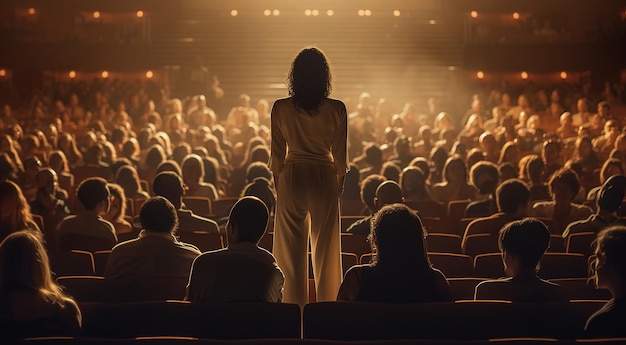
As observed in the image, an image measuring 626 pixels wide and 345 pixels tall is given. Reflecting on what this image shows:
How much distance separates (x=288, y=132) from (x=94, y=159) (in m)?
7.09

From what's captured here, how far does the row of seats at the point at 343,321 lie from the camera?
14.7ft

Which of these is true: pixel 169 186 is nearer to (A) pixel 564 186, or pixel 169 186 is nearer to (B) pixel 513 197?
(B) pixel 513 197

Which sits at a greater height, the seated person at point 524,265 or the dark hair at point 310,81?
the dark hair at point 310,81

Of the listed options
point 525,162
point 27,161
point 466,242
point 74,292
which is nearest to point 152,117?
point 27,161

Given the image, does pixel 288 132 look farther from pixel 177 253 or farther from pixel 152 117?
pixel 152 117

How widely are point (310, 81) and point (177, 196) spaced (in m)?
2.06

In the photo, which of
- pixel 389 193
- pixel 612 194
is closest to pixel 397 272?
pixel 389 193

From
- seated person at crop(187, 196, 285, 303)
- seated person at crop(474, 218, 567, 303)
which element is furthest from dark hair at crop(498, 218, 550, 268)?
seated person at crop(187, 196, 285, 303)

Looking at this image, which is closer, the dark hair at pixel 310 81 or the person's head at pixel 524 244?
the person's head at pixel 524 244

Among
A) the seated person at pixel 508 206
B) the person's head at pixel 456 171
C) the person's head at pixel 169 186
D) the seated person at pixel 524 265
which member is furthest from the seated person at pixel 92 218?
the person's head at pixel 456 171

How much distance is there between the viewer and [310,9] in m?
31.7

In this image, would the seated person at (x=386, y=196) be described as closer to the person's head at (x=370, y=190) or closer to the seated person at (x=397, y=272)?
the person's head at (x=370, y=190)

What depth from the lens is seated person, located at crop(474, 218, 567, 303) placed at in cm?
521

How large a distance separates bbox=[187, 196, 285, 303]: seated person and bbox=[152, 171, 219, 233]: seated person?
2578 mm
